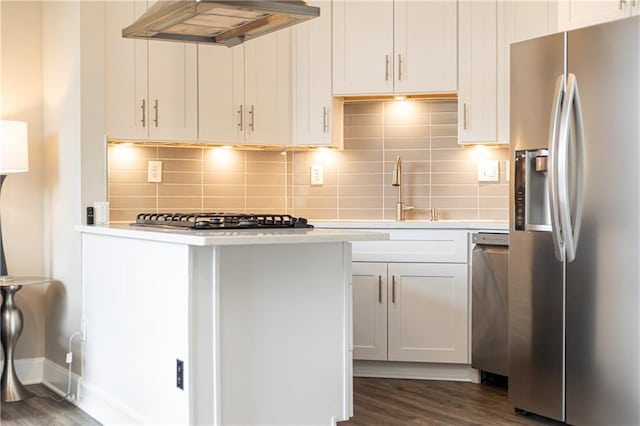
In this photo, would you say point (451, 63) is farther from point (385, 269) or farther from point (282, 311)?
point (282, 311)

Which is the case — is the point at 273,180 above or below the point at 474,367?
above

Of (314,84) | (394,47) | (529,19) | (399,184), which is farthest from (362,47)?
(529,19)

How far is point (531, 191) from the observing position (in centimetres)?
340

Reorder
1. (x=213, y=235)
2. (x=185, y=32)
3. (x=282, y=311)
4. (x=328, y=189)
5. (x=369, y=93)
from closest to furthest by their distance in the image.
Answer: (x=213, y=235)
(x=282, y=311)
(x=185, y=32)
(x=369, y=93)
(x=328, y=189)

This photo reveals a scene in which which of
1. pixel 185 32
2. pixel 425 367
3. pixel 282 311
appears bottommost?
pixel 425 367

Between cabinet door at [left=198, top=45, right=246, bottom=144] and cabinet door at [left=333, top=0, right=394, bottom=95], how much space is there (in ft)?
1.90

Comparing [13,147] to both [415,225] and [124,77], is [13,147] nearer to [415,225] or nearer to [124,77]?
[124,77]

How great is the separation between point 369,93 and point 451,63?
1.64 ft

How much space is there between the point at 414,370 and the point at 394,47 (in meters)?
1.86

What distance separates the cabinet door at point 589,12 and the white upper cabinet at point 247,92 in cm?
160

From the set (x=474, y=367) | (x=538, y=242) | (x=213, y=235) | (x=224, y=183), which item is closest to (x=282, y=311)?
(x=213, y=235)

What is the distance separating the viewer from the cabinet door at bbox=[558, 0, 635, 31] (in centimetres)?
363

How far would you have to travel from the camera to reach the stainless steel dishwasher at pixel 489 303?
12.8 feet

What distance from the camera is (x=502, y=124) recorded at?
166 inches
